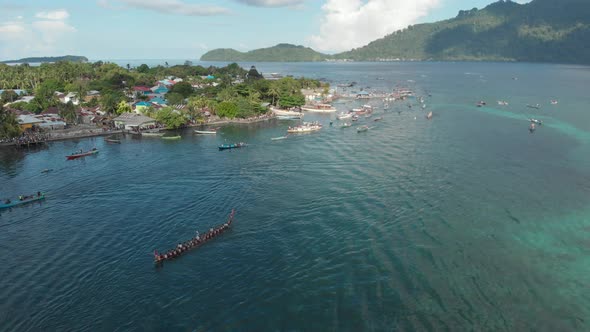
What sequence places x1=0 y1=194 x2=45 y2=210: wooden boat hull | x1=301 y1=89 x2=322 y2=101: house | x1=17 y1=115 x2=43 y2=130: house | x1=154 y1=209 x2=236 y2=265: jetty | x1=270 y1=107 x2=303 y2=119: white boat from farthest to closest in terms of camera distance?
x1=301 y1=89 x2=322 y2=101: house, x1=270 y1=107 x2=303 y2=119: white boat, x1=17 y1=115 x2=43 y2=130: house, x1=0 y1=194 x2=45 y2=210: wooden boat hull, x1=154 y1=209 x2=236 y2=265: jetty

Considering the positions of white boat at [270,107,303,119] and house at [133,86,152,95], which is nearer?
white boat at [270,107,303,119]

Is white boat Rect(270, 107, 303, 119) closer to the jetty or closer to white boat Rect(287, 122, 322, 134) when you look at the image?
white boat Rect(287, 122, 322, 134)

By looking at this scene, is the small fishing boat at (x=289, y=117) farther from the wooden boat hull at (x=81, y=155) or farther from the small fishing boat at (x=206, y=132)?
the wooden boat hull at (x=81, y=155)

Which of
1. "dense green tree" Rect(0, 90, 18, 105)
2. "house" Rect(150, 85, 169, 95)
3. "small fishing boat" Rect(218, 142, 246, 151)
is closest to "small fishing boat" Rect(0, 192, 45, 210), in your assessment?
"small fishing boat" Rect(218, 142, 246, 151)

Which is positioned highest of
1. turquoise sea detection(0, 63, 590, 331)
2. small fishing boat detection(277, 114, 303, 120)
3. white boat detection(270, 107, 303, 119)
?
white boat detection(270, 107, 303, 119)

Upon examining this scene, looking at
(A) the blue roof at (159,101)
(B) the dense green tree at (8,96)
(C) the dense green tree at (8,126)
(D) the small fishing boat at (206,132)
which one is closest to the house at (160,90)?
(A) the blue roof at (159,101)

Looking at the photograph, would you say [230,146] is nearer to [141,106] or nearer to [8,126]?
[141,106]
